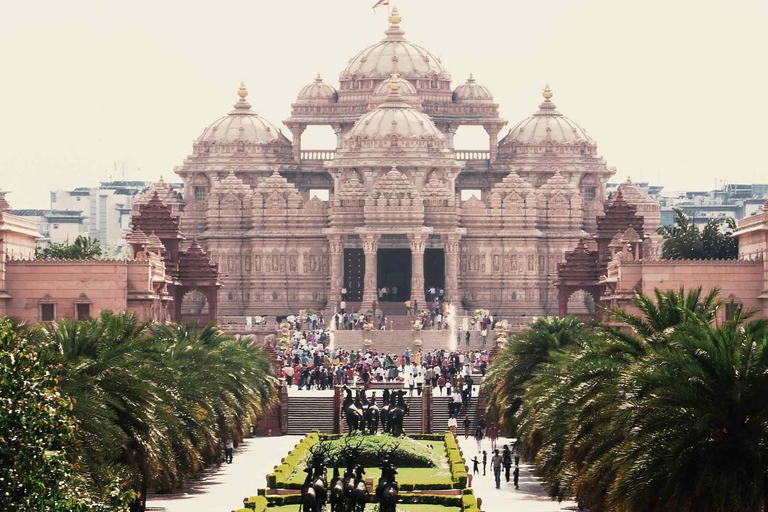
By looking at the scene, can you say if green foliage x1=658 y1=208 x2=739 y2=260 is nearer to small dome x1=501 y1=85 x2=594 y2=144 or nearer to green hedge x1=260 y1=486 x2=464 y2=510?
small dome x1=501 y1=85 x2=594 y2=144

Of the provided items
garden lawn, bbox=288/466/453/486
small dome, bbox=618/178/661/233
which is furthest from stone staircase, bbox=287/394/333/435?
small dome, bbox=618/178/661/233

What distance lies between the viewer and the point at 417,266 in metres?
149

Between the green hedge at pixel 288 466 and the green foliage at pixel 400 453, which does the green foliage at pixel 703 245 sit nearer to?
the green hedge at pixel 288 466

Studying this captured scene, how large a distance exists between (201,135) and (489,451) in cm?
8962

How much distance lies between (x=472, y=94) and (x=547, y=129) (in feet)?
23.7

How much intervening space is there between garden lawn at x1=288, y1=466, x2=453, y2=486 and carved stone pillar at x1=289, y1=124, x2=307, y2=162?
97.5m

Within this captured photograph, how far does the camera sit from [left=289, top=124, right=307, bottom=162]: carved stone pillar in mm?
171375

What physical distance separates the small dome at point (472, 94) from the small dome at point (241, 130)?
1255cm

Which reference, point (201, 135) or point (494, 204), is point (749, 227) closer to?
point (494, 204)

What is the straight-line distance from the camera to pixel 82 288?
9650cm

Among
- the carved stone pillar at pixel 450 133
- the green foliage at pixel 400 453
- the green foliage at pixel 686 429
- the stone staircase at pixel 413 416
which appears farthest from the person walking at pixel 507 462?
the carved stone pillar at pixel 450 133

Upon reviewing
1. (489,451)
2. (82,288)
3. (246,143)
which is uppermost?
(246,143)

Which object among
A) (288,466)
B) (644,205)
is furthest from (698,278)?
(644,205)

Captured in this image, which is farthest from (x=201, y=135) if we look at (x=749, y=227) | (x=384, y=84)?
(x=749, y=227)
